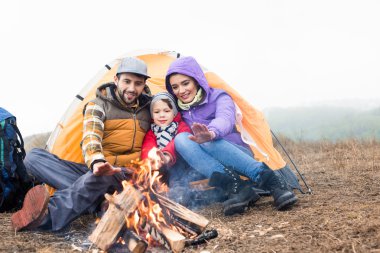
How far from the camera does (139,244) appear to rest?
2844mm

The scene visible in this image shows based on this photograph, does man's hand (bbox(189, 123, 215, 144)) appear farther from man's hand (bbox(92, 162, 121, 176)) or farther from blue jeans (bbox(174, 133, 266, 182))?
man's hand (bbox(92, 162, 121, 176))

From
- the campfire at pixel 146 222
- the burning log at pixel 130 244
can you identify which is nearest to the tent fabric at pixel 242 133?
the campfire at pixel 146 222

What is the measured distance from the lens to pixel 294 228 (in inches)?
122

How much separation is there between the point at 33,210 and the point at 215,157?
1614 mm

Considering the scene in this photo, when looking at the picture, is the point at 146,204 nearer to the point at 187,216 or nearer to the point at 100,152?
the point at 187,216

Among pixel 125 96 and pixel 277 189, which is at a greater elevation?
pixel 125 96

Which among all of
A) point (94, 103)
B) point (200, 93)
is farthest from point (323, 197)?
point (94, 103)

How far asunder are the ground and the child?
469 mm

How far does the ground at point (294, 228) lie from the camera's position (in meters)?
2.72

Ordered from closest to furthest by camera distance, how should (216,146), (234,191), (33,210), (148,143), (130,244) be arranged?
(130,244) < (33,210) < (234,191) < (216,146) < (148,143)

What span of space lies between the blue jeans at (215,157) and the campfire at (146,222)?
2.15ft

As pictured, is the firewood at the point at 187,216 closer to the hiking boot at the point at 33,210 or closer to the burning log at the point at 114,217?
the burning log at the point at 114,217

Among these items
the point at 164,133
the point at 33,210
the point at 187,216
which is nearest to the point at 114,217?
the point at 187,216

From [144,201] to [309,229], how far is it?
1.19 metres
